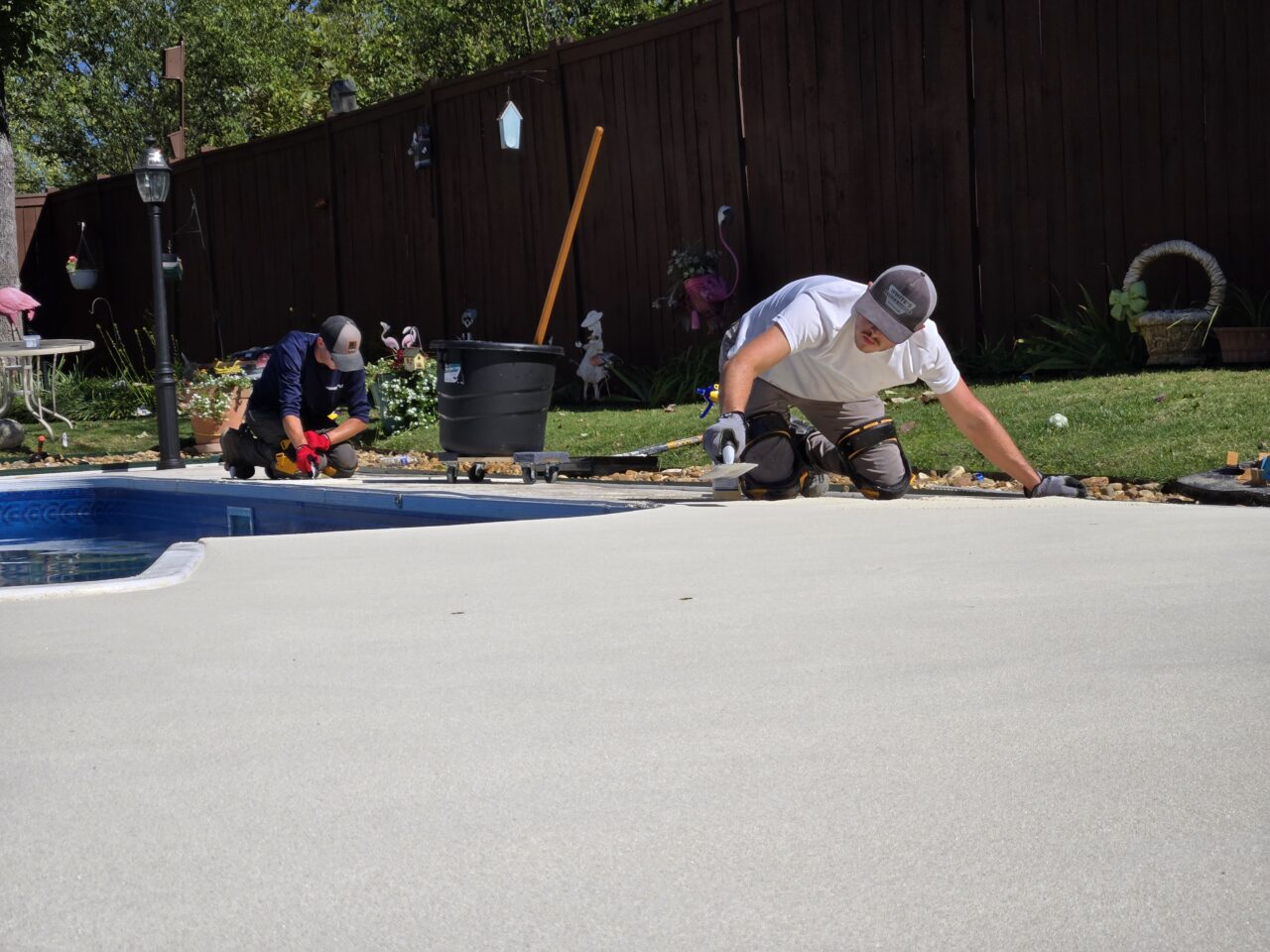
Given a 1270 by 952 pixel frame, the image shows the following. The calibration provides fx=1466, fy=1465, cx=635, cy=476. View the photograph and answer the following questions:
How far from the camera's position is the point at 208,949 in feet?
5.49

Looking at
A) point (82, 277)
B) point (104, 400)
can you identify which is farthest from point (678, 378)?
point (82, 277)

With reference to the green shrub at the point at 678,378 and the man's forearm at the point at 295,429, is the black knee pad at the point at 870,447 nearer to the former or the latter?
the man's forearm at the point at 295,429

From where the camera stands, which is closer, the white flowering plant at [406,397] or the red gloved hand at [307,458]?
the red gloved hand at [307,458]

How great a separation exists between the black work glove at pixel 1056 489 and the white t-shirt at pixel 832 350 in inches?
20.7

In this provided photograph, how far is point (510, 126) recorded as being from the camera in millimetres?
11578

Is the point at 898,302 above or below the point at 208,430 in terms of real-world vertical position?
above

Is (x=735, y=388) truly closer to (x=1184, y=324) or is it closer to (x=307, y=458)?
(x=307, y=458)

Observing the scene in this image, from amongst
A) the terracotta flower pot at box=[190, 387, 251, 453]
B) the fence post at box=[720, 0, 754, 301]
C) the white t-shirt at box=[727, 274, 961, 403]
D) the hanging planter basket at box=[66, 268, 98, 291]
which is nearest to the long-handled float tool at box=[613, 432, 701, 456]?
the white t-shirt at box=[727, 274, 961, 403]

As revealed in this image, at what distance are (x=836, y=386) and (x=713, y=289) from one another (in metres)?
4.54

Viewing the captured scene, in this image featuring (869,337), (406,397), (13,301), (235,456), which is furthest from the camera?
(13,301)

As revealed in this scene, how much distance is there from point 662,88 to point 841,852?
9.59m

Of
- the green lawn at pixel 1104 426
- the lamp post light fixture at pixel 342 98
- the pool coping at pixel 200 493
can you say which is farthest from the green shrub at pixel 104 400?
the green lawn at pixel 1104 426

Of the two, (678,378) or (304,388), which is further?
(678,378)

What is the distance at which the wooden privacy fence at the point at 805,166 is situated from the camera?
26.9 feet
